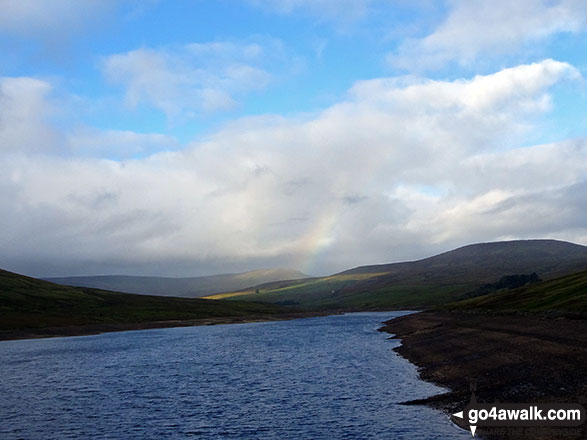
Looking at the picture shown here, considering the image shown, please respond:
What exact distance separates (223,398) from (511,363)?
95.4 feet

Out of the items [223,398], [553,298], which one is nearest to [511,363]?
[223,398]

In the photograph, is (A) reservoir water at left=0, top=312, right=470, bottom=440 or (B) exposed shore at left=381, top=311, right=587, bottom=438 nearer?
(A) reservoir water at left=0, top=312, right=470, bottom=440

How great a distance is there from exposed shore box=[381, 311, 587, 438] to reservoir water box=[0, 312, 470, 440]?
121 inches

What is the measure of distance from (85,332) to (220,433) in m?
157

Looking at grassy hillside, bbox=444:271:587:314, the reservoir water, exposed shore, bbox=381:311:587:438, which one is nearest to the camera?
the reservoir water

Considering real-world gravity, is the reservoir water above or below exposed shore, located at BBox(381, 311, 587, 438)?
below

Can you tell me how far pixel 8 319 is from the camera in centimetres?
17738

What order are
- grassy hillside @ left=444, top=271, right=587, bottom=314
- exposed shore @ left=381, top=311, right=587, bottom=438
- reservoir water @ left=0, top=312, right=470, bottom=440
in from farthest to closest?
1. grassy hillside @ left=444, top=271, right=587, bottom=314
2. exposed shore @ left=381, top=311, right=587, bottom=438
3. reservoir water @ left=0, top=312, right=470, bottom=440

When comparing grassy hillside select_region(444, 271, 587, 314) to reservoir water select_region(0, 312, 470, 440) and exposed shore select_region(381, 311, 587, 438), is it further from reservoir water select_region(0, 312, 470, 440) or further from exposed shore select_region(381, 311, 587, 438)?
reservoir water select_region(0, 312, 470, 440)

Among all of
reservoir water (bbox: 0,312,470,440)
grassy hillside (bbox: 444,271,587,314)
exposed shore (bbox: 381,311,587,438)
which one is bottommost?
reservoir water (bbox: 0,312,470,440)

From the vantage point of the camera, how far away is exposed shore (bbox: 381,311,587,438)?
3866cm

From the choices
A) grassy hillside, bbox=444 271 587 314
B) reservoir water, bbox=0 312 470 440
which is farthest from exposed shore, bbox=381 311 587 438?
grassy hillside, bbox=444 271 587 314

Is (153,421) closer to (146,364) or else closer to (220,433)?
(220,433)

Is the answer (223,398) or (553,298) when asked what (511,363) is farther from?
(553,298)
